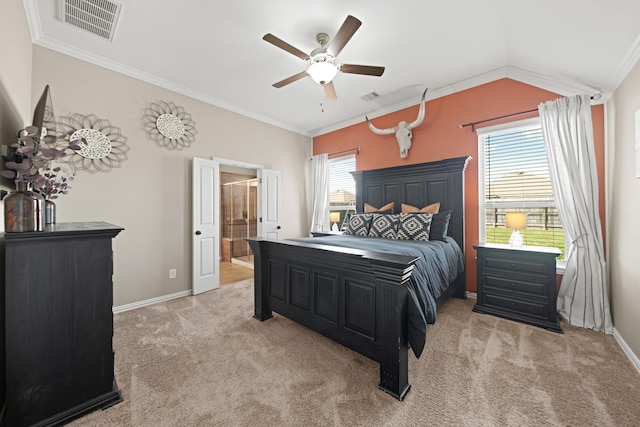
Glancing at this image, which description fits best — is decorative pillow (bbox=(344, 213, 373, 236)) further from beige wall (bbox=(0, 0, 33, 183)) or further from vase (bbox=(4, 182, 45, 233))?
beige wall (bbox=(0, 0, 33, 183))

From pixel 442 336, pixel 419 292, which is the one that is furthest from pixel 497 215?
pixel 419 292

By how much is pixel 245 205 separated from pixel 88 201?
12.1ft

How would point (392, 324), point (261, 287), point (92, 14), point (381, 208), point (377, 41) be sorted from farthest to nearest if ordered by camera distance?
→ point (381, 208)
point (261, 287)
point (377, 41)
point (92, 14)
point (392, 324)

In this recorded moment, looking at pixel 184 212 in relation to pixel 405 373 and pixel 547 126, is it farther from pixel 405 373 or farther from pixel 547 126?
pixel 547 126

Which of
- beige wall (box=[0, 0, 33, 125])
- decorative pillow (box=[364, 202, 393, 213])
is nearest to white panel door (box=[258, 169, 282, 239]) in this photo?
decorative pillow (box=[364, 202, 393, 213])

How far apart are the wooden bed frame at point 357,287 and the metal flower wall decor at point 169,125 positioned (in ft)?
6.60

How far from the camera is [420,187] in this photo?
146 inches

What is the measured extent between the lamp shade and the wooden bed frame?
61 cm

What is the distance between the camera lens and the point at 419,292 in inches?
73.5

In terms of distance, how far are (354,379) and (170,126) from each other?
12.1 feet

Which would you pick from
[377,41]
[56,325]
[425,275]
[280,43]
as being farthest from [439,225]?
[56,325]

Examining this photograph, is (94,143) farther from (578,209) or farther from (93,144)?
(578,209)

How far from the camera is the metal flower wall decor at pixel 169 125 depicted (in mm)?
3271

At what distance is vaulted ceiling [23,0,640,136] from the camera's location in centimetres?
206
